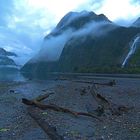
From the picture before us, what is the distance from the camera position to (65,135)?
21531 millimetres

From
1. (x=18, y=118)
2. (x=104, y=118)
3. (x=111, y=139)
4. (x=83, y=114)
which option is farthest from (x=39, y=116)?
(x=111, y=139)

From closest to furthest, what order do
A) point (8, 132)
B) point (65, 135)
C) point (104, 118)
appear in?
point (65, 135), point (8, 132), point (104, 118)

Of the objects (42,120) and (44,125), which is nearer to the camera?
(44,125)

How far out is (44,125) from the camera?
80.4 ft

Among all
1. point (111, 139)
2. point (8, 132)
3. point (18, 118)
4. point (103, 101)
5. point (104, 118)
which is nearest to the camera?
point (111, 139)

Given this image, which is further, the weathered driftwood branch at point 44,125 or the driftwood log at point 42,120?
the driftwood log at point 42,120

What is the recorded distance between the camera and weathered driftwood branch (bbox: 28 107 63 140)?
2065 centimetres

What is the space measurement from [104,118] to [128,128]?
3.77 meters

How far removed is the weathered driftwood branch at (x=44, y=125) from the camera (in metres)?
20.6

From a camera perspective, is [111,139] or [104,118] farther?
[104,118]

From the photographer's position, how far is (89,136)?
70.0 feet

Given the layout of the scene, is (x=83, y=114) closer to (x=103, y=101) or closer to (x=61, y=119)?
(x=61, y=119)

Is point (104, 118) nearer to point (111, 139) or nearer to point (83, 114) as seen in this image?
point (83, 114)

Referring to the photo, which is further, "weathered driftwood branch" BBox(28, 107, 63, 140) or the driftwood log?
the driftwood log
